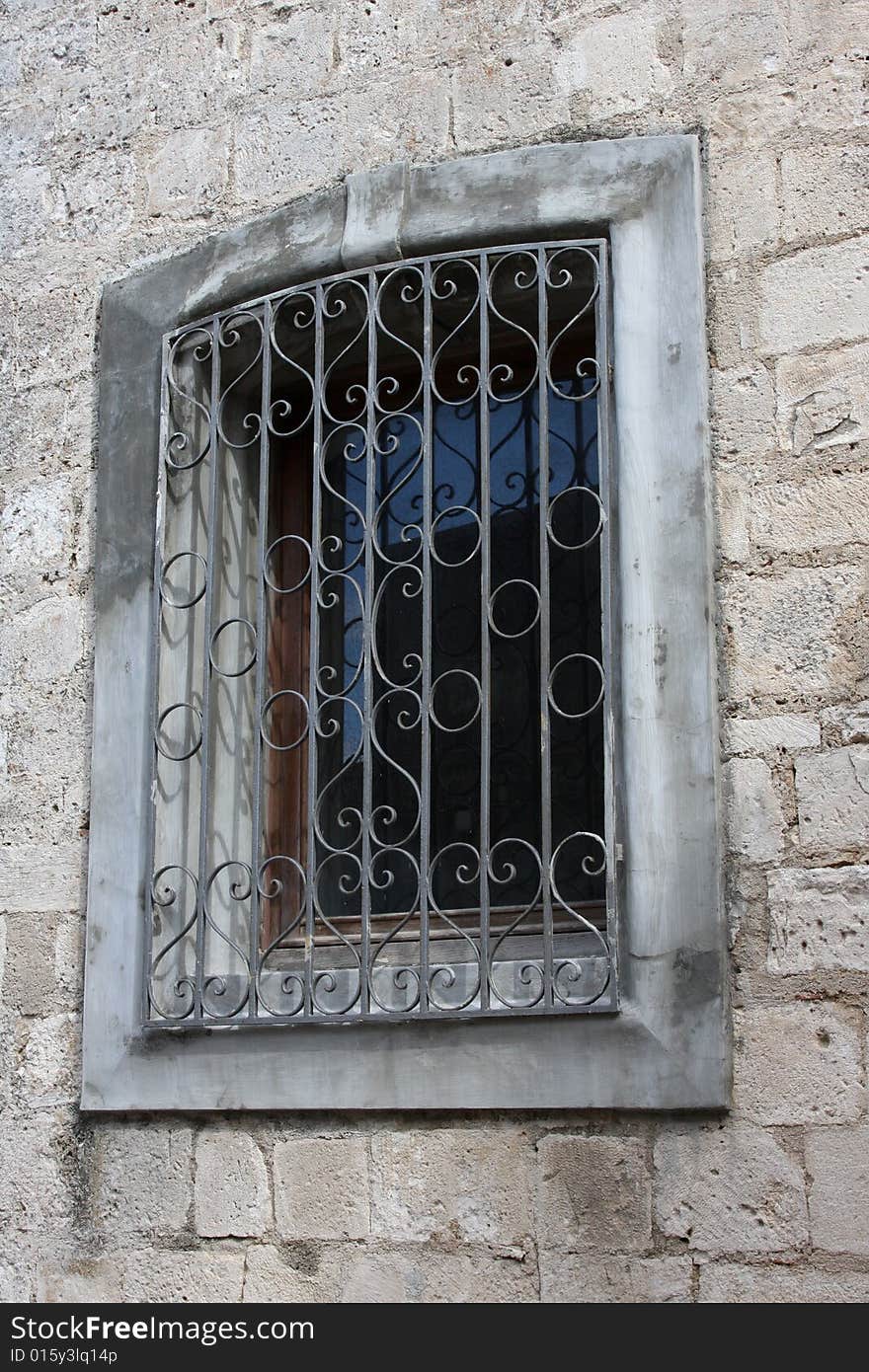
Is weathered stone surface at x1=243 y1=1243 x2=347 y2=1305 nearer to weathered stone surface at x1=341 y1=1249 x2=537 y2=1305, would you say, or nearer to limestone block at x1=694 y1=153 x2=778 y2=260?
weathered stone surface at x1=341 y1=1249 x2=537 y2=1305

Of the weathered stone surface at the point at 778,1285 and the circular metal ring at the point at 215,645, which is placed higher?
A: the circular metal ring at the point at 215,645

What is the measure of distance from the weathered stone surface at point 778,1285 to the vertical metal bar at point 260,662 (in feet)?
3.51

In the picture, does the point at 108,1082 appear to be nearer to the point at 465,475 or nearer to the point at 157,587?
the point at 157,587

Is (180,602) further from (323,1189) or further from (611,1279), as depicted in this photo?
(611,1279)

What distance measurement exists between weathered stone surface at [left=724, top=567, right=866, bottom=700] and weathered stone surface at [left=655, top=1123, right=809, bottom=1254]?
2.78 ft

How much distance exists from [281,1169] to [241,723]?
1022 millimetres

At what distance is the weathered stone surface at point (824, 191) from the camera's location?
11.5 ft

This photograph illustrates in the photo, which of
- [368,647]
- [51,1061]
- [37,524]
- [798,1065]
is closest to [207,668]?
[368,647]

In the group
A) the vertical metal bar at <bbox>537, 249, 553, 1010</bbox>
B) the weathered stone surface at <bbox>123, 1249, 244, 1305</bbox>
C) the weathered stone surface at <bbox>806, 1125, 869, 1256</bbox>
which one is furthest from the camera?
the weathered stone surface at <bbox>123, 1249, 244, 1305</bbox>

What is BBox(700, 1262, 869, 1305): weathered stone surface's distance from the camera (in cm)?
304

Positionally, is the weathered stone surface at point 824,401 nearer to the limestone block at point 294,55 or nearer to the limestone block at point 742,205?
the limestone block at point 742,205

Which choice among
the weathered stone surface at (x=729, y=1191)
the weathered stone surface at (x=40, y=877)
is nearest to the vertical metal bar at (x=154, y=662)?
the weathered stone surface at (x=40, y=877)

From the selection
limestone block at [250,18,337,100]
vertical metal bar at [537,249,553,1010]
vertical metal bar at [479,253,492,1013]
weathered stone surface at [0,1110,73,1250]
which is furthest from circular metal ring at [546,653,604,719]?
limestone block at [250,18,337,100]

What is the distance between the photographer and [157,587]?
13.0ft
